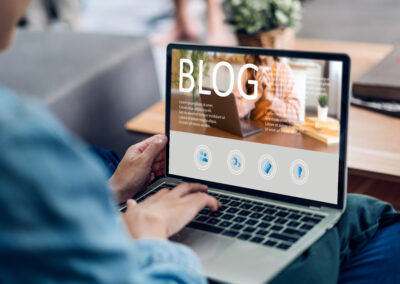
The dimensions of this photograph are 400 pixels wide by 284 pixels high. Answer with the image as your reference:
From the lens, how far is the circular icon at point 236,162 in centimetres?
93

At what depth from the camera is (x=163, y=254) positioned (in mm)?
608

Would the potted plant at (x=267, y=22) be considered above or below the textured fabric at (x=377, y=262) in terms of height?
above

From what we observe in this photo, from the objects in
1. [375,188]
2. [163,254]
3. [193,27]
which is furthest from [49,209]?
[193,27]

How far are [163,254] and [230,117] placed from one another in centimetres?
36

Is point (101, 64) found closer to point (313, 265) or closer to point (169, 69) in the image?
point (169, 69)

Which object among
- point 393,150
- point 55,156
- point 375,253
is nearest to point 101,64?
point 393,150

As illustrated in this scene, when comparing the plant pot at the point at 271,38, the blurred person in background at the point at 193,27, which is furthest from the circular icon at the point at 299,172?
the blurred person in background at the point at 193,27

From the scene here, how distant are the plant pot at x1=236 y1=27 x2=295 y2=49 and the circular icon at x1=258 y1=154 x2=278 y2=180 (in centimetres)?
72

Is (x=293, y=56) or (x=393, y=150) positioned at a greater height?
(x=293, y=56)

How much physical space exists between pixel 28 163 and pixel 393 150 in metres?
0.95

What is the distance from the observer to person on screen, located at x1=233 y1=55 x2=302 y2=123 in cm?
88

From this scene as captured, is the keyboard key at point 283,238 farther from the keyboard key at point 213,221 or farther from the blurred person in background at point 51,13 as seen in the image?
the blurred person in background at point 51,13

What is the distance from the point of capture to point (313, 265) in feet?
2.58

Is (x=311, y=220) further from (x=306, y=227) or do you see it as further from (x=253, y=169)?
(x=253, y=169)
